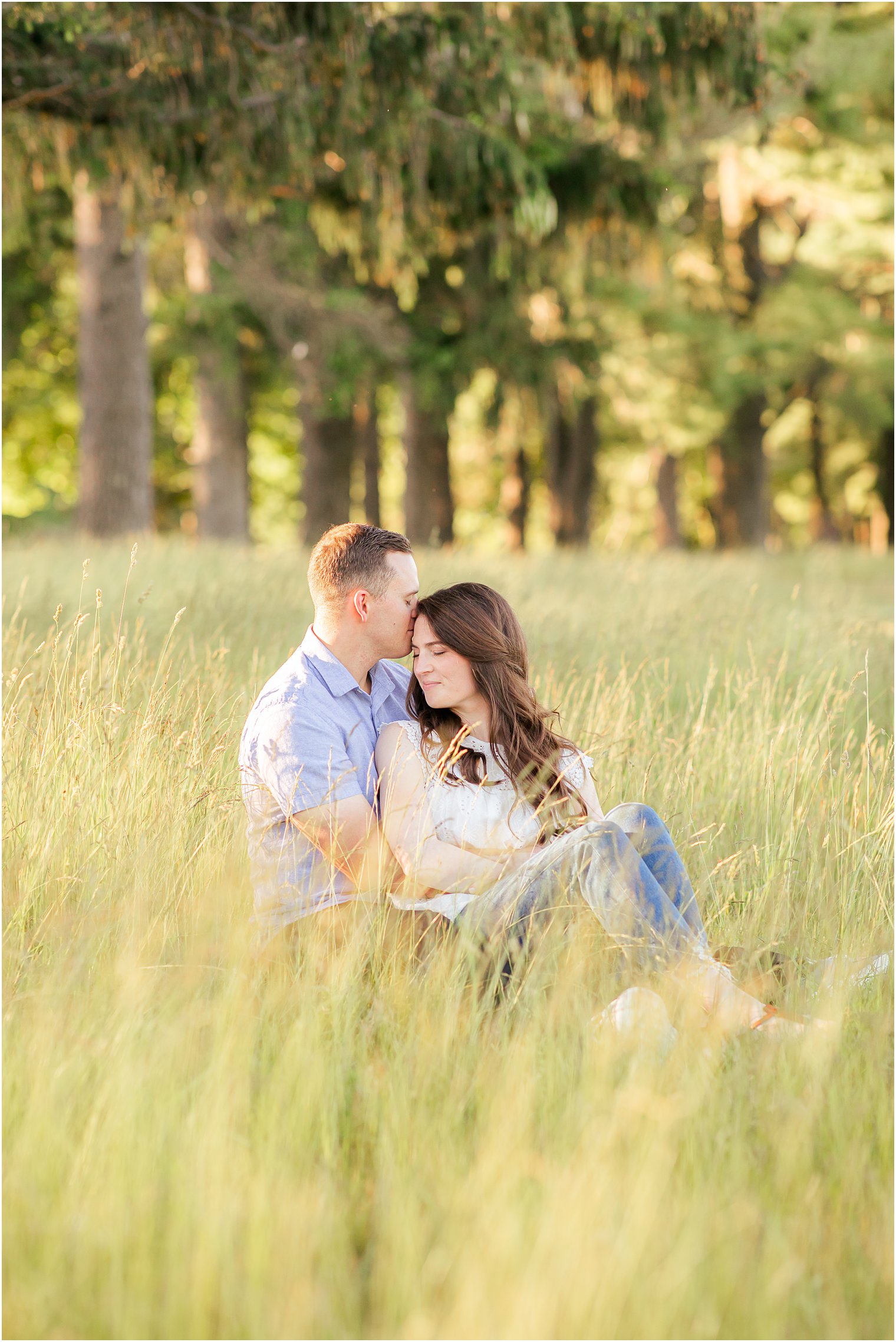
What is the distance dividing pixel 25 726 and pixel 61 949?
49.2 inches

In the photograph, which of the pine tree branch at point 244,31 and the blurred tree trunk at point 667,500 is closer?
the pine tree branch at point 244,31

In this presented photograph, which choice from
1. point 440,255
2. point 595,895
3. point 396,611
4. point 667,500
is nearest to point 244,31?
point 396,611

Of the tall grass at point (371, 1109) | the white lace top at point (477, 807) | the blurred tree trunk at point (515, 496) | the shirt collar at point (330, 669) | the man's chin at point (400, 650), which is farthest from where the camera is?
the blurred tree trunk at point (515, 496)

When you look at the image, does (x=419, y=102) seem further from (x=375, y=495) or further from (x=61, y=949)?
(x=375, y=495)

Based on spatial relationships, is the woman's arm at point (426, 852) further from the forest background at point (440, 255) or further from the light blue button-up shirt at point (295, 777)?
the forest background at point (440, 255)

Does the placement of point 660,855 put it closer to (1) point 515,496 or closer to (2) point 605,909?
(2) point 605,909

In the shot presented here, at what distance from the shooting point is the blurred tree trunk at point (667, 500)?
960 inches

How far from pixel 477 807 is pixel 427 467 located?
1428 cm

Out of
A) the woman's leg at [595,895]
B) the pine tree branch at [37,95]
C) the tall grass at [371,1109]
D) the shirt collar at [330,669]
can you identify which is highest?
the pine tree branch at [37,95]

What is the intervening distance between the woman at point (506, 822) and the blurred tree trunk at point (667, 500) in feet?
68.1

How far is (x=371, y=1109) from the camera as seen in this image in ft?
7.51

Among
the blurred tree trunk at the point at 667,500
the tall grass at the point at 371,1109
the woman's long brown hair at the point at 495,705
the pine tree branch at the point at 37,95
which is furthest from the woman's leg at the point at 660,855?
the blurred tree trunk at the point at 667,500

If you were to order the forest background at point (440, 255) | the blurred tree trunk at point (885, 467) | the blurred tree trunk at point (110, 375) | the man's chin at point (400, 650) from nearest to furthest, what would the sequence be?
1. the man's chin at point (400, 650)
2. the forest background at point (440, 255)
3. the blurred tree trunk at point (110, 375)
4. the blurred tree trunk at point (885, 467)

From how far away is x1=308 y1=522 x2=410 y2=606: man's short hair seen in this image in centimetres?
378
